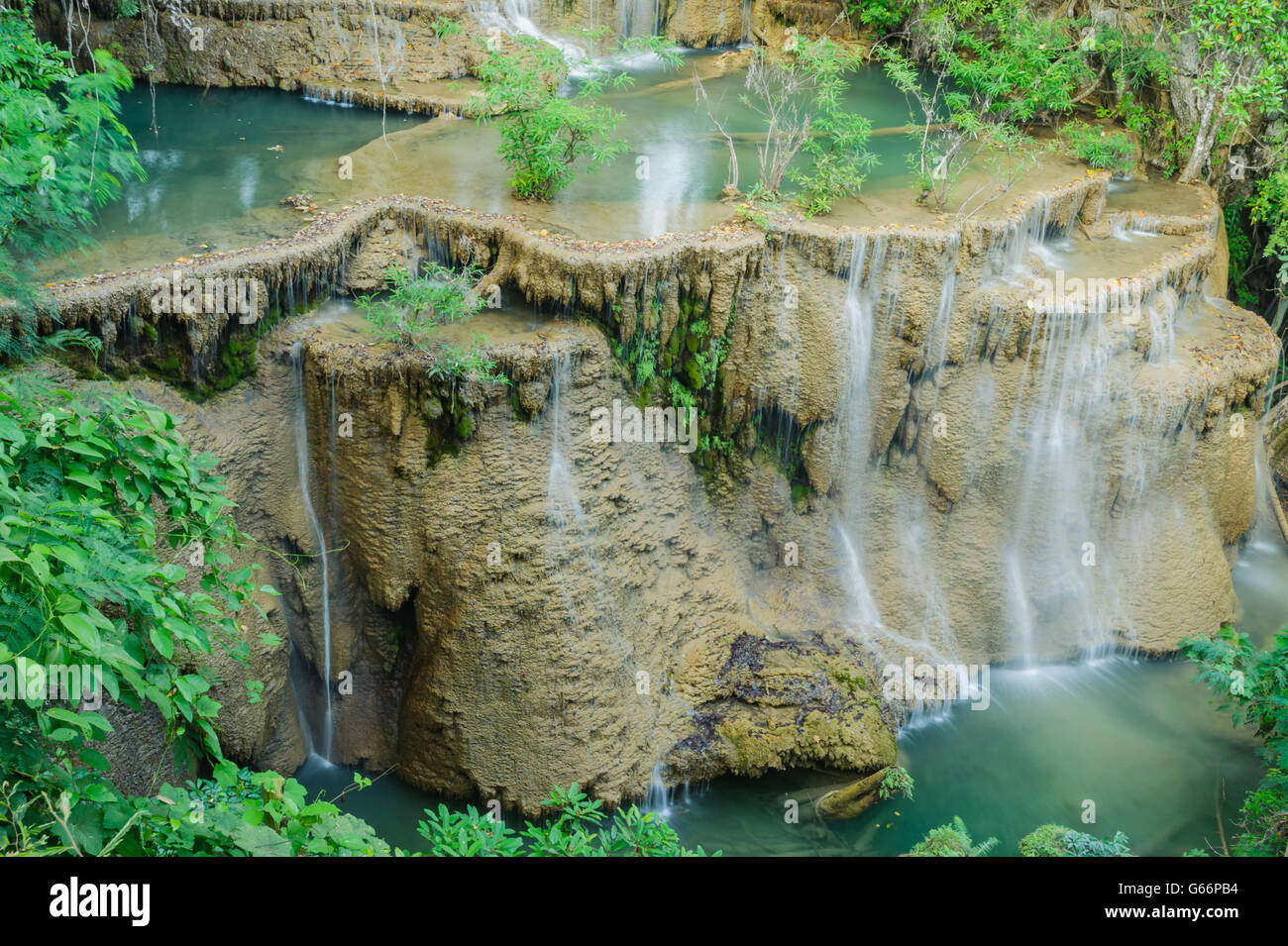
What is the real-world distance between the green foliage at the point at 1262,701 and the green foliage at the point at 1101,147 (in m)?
8.62

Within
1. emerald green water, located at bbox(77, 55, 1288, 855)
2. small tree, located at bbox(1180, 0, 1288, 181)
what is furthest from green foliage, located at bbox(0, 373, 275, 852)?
small tree, located at bbox(1180, 0, 1288, 181)

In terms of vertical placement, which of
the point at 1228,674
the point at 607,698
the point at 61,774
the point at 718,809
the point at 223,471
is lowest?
the point at 718,809

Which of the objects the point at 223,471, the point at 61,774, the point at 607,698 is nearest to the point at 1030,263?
the point at 607,698

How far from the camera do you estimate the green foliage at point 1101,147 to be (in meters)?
16.2

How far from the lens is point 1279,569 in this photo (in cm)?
1595

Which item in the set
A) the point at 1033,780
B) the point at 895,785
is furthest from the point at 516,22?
the point at 1033,780

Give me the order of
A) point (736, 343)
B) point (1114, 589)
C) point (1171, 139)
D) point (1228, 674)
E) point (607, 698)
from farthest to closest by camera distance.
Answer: point (1171, 139), point (1114, 589), point (736, 343), point (607, 698), point (1228, 674)

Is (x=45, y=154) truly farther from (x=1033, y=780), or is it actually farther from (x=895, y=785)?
(x=1033, y=780)

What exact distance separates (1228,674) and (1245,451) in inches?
224

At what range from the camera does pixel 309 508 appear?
11445mm

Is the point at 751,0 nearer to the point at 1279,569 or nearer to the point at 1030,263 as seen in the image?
the point at 1030,263

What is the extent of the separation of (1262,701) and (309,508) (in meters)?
9.92

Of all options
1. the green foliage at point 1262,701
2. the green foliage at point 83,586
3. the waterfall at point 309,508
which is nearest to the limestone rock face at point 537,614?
the waterfall at point 309,508

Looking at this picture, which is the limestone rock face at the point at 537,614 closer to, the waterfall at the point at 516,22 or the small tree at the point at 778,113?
the small tree at the point at 778,113
